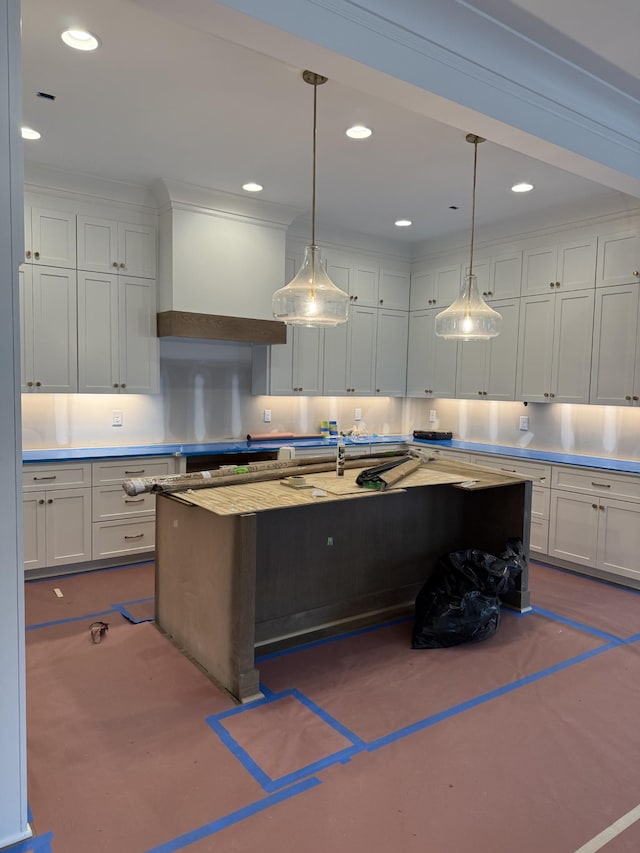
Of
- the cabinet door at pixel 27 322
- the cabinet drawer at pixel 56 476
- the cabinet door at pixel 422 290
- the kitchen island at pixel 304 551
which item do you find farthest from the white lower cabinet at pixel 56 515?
the cabinet door at pixel 422 290

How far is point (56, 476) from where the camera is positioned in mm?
4160

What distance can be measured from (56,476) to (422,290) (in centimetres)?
420

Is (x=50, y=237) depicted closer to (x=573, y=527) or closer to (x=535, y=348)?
(x=535, y=348)

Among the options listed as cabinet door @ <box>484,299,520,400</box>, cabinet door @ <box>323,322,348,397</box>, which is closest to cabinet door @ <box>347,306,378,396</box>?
cabinet door @ <box>323,322,348,397</box>

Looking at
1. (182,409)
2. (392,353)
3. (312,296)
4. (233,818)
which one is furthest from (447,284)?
(233,818)

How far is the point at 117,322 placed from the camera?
462 centimetres

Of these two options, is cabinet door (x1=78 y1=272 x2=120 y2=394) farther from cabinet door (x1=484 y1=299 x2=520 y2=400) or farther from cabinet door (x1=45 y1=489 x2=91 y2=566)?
cabinet door (x1=484 y1=299 x2=520 y2=400)

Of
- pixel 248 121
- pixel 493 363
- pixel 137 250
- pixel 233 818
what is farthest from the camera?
pixel 493 363

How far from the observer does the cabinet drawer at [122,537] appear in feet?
14.4

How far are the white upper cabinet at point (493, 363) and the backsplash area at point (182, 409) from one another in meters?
1.52

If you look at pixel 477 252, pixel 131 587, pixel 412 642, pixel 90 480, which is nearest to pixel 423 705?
pixel 412 642

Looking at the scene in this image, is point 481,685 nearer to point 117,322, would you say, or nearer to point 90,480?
point 90,480

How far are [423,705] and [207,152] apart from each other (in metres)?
3.59

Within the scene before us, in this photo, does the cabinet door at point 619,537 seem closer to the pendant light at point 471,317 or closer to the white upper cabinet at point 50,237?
the pendant light at point 471,317
